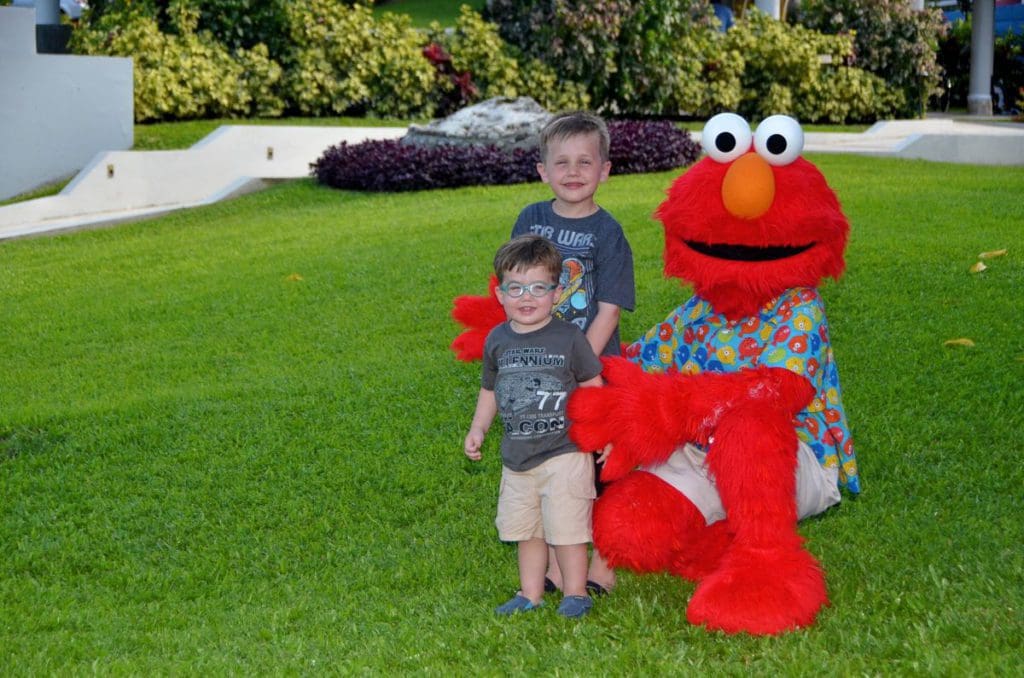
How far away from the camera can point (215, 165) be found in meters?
13.8

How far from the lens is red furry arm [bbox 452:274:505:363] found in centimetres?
426

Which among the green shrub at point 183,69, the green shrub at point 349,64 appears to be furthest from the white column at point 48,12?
the green shrub at point 349,64

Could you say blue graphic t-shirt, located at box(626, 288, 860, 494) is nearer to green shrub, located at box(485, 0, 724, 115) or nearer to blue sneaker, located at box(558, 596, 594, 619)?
blue sneaker, located at box(558, 596, 594, 619)

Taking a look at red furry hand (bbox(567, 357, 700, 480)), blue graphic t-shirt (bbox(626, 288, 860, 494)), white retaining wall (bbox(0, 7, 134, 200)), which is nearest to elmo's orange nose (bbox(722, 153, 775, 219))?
blue graphic t-shirt (bbox(626, 288, 860, 494))

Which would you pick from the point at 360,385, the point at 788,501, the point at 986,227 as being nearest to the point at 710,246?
the point at 788,501

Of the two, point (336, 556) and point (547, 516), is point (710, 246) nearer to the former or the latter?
point (547, 516)

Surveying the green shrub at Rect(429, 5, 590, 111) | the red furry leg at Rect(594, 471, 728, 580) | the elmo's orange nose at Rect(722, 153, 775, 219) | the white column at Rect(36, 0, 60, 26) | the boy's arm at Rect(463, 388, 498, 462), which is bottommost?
the red furry leg at Rect(594, 471, 728, 580)

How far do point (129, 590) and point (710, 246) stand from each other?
7.25ft

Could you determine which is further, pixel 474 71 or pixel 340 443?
pixel 474 71

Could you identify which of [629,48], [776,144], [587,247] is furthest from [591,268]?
[629,48]

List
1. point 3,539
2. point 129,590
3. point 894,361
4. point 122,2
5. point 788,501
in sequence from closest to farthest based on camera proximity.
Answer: point 788,501 → point 129,590 → point 3,539 → point 894,361 → point 122,2

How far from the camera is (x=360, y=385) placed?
6.12m

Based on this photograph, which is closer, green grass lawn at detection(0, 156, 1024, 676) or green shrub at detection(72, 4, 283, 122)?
green grass lawn at detection(0, 156, 1024, 676)

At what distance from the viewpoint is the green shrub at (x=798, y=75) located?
17328 millimetres
